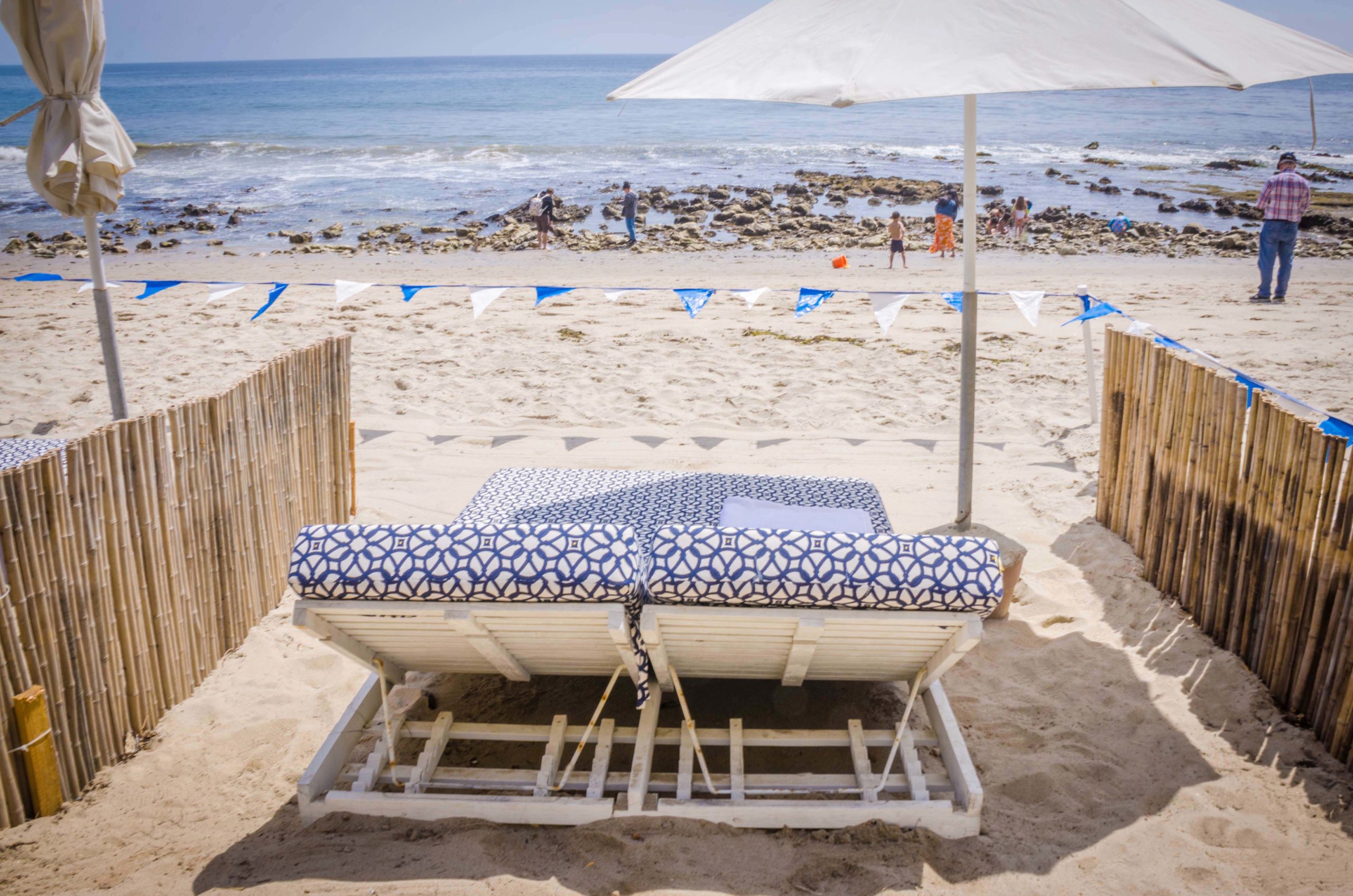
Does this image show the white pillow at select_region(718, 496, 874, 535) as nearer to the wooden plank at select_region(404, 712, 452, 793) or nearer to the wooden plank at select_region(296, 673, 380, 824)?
the wooden plank at select_region(404, 712, 452, 793)

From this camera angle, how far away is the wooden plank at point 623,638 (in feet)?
8.87

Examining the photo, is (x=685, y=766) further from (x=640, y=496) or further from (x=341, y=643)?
(x=640, y=496)

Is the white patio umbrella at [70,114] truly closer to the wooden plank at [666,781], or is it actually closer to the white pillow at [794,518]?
the wooden plank at [666,781]

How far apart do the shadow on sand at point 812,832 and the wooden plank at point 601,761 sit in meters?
0.12

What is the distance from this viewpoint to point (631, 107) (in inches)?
2392

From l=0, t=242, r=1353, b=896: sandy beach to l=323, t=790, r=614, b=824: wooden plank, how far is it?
46 millimetres

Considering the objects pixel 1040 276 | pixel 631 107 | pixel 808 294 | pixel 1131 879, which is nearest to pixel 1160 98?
pixel 631 107

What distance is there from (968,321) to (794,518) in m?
1.29

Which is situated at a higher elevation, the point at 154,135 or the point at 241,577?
the point at 154,135

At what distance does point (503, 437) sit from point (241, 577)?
279 cm

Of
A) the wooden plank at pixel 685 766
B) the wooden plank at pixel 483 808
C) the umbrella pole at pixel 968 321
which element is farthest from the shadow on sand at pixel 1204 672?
the wooden plank at pixel 483 808

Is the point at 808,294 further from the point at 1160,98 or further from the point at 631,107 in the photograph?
the point at 1160,98

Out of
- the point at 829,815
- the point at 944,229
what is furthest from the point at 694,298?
the point at 944,229

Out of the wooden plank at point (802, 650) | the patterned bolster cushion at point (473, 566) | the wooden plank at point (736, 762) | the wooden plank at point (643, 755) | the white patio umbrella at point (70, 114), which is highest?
the white patio umbrella at point (70, 114)
